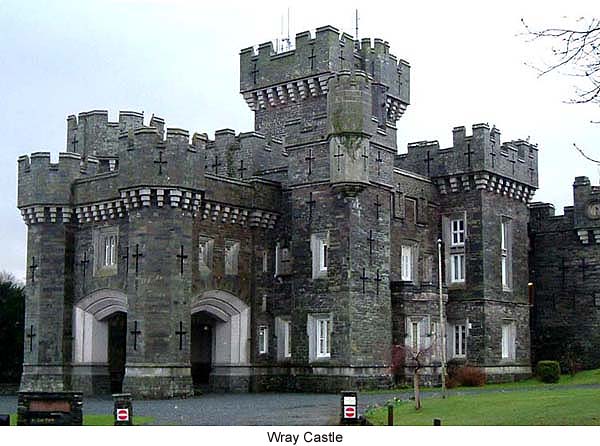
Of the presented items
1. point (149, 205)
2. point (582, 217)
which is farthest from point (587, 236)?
point (149, 205)

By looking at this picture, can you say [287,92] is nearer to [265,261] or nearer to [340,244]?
[265,261]

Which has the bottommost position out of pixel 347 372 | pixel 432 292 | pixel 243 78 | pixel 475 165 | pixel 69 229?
pixel 347 372

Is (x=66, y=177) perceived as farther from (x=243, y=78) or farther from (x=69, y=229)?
(x=243, y=78)

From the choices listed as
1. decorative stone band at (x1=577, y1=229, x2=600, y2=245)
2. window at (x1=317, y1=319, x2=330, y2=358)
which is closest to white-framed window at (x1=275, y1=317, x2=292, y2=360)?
window at (x1=317, y1=319, x2=330, y2=358)

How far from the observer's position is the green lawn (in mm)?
14508

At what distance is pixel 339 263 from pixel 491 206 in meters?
7.99

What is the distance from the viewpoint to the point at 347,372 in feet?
101

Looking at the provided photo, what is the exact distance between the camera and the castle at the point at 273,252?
98.0 ft

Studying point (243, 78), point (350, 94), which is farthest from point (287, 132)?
point (350, 94)

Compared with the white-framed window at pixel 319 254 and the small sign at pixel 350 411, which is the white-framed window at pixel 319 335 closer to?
the white-framed window at pixel 319 254

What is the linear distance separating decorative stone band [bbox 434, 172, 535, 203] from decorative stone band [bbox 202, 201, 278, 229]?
7011 mm

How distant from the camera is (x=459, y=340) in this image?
118ft

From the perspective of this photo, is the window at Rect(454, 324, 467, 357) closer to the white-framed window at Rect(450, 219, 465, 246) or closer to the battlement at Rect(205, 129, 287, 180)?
the white-framed window at Rect(450, 219, 465, 246)

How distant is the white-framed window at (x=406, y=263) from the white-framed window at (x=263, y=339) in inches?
205
